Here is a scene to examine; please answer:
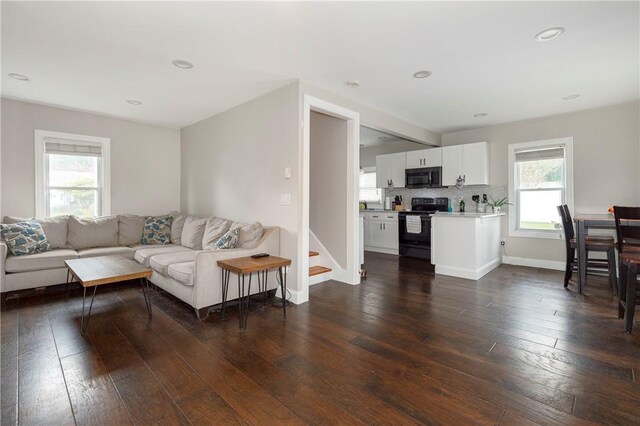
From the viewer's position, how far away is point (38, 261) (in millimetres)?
3625

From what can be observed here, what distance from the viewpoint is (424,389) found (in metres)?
1.84

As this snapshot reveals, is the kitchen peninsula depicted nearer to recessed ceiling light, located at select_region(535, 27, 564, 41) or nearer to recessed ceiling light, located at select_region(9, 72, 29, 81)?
recessed ceiling light, located at select_region(535, 27, 564, 41)

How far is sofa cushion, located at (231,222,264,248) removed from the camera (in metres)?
3.49

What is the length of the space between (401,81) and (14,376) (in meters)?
4.14

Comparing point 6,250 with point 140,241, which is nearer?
point 6,250

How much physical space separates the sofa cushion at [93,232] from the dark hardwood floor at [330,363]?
3.33ft

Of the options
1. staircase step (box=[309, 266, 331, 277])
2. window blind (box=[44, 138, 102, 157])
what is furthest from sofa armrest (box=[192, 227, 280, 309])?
window blind (box=[44, 138, 102, 157])

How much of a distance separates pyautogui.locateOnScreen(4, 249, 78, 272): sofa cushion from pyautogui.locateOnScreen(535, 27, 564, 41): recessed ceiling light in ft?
18.1

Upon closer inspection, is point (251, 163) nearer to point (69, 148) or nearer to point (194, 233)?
point (194, 233)

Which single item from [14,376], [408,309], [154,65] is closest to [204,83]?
[154,65]

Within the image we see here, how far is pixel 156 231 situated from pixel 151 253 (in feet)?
3.08

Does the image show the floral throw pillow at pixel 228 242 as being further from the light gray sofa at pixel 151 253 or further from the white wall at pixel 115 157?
the white wall at pixel 115 157

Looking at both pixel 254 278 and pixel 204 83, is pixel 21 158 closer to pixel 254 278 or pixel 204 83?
pixel 204 83

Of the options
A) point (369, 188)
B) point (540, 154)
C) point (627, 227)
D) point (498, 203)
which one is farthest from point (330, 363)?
point (369, 188)
